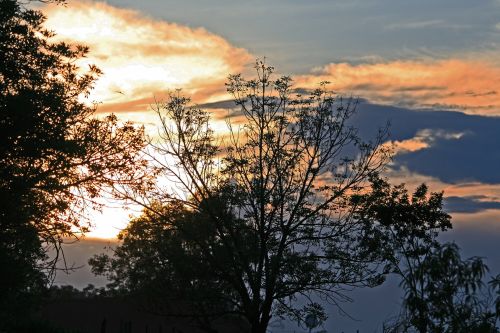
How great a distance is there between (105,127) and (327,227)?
14.1 m

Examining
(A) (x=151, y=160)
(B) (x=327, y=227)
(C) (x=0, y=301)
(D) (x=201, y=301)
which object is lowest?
(C) (x=0, y=301)

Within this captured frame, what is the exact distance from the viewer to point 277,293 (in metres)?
35.4

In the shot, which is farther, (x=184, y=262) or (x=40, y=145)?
(x=184, y=262)

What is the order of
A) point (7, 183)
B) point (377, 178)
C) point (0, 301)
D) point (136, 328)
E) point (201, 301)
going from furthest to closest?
point (136, 328), point (377, 178), point (201, 301), point (0, 301), point (7, 183)

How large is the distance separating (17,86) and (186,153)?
44.1 ft

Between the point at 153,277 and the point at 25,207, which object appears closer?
the point at 25,207

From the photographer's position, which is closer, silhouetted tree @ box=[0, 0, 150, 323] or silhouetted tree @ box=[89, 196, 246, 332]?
silhouetted tree @ box=[0, 0, 150, 323]

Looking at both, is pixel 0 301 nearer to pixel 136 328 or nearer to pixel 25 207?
pixel 25 207

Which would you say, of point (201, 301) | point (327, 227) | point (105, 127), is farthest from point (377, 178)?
point (105, 127)

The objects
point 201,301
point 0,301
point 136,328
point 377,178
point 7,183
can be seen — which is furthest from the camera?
point 136,328

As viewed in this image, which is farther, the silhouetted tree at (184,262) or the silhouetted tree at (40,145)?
the silhouetted tree at (184,262)

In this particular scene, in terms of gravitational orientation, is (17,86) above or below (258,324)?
above

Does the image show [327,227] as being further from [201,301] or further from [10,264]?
[10,264]

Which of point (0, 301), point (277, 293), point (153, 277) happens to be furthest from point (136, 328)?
point (0, 301)
